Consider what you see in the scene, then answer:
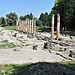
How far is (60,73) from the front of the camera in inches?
365

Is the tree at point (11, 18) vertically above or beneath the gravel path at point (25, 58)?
above

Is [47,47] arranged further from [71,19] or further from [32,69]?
[71,19]

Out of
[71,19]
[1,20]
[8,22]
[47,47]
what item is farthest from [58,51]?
[1,20]

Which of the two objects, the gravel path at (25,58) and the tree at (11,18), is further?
the tree at (11,18)

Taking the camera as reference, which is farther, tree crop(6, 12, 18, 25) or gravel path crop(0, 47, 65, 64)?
tree crop(6, 12, 18, 25)

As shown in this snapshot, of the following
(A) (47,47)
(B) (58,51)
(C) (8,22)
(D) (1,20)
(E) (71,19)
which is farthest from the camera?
(D) (1,20)

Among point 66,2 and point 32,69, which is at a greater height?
point 66,2

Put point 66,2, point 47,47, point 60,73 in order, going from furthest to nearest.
→ point 66,2, point 47,47, point 60,73

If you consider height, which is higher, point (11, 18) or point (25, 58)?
point (11, 18)

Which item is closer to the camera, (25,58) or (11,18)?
(25,58)

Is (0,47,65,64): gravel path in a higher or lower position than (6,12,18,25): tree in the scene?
lower

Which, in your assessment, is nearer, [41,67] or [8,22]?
[41,67]

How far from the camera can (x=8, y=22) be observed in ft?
550

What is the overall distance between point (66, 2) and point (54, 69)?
6669cm
